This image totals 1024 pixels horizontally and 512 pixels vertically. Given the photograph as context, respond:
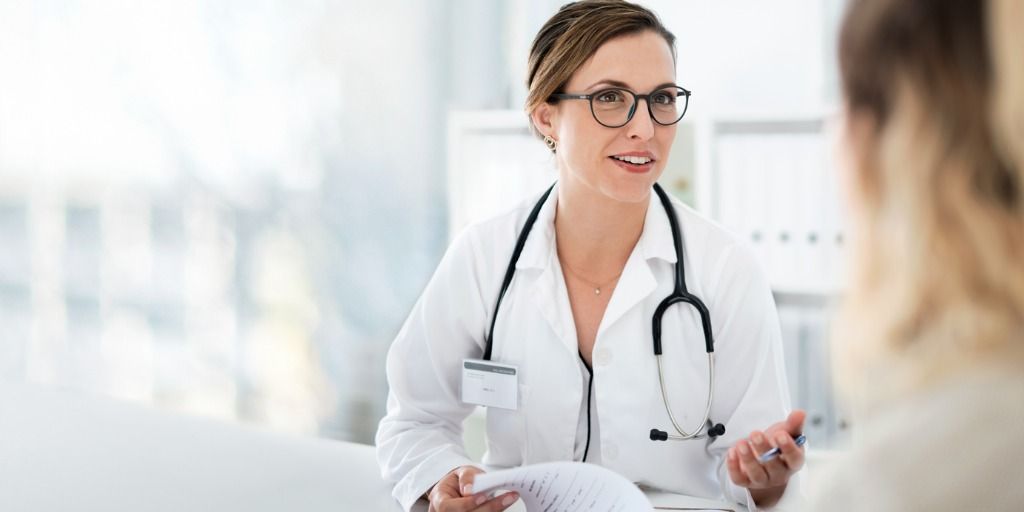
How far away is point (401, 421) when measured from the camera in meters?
1.56

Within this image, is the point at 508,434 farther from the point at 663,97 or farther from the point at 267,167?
the point at 267,167

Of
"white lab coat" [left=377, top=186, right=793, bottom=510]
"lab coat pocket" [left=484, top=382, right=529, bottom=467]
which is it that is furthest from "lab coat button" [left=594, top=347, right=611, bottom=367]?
"lab coat pocket" [left=484, top=382, right=529, bottom=467]

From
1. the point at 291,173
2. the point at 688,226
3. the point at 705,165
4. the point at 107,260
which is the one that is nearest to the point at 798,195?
the point at 705,165

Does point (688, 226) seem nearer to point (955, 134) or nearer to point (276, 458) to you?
point (276, 458)

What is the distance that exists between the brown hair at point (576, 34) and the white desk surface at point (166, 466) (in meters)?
0.71

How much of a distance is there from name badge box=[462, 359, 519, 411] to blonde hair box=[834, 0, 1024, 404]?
2.91 ft

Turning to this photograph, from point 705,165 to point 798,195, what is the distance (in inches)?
9.8

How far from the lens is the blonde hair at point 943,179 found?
63cm

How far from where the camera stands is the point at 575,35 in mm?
1546

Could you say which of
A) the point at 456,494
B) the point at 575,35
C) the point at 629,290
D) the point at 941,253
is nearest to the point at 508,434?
the point at 456,494

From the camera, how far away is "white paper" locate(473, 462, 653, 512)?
3.76ft

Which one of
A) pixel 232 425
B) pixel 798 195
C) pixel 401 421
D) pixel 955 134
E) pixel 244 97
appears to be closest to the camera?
pixel 955 134

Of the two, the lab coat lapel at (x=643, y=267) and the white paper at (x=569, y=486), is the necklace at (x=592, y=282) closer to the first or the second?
the lab coat lapel at (x=643, y=267)

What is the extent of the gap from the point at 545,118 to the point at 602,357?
0.45 meters
